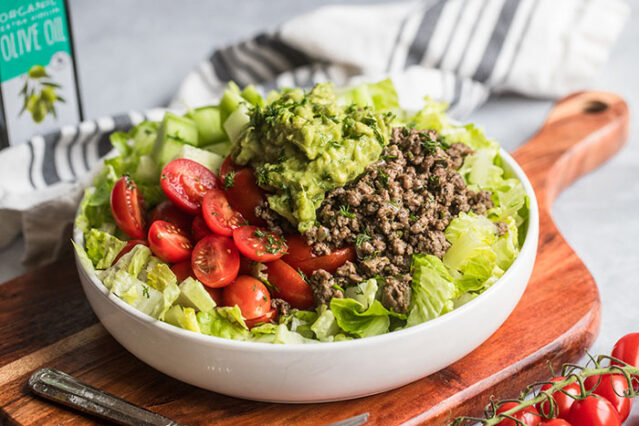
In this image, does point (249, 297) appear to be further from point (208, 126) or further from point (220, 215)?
point (208, 126)

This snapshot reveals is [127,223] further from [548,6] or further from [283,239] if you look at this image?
[548,6]

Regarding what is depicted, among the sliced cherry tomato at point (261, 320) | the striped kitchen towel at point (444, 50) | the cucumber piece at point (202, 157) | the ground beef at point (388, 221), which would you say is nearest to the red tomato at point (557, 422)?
the ground beef at point (388, 221)

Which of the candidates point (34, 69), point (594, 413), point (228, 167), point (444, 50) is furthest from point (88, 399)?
point (444, 50)

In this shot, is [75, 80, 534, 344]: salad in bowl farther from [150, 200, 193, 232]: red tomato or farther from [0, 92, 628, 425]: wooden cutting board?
[0, 92, 628, 425]: wooden cutting board

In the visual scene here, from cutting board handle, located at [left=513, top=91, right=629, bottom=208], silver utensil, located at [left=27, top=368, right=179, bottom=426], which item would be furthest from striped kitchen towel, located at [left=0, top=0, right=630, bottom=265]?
silver utensil, located at [left=27, top=368, right=179, bottom=426]

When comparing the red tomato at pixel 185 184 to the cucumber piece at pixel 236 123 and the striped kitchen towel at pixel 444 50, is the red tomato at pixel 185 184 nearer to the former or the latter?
the cucumber piece at pixel 236 123

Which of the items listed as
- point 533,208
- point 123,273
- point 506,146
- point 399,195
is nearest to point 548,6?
point 506,146
